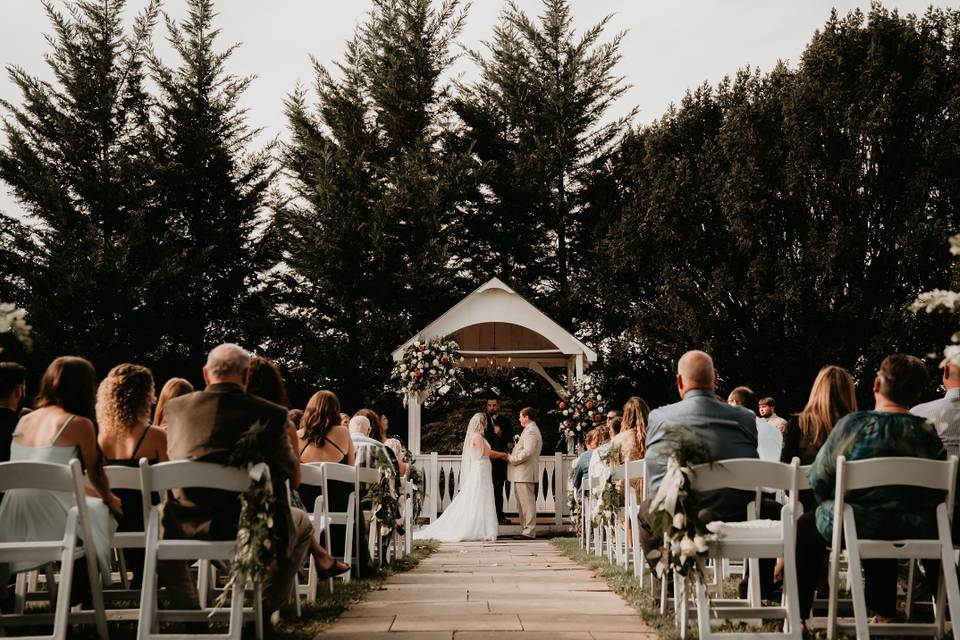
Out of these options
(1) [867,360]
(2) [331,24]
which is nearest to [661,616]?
(1) [867,360]

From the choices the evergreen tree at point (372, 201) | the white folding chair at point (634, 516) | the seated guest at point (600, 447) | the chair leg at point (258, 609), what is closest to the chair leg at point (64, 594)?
the chair leg at point (258, 609)

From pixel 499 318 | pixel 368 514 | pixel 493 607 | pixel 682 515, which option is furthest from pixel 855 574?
pixel 499 318

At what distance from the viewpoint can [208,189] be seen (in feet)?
88.4

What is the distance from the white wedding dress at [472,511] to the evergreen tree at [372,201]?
10.0 metres

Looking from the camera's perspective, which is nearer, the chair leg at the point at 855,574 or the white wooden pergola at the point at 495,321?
the chair leg at the point at 855,574

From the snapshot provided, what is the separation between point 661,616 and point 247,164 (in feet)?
74.9

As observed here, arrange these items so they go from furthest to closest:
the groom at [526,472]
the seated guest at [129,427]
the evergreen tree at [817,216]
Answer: the evergreen tree at [817,216] → the groom at [526,472] → the seated guest at [129,427]

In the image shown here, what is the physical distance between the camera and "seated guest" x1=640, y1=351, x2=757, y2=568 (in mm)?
5988

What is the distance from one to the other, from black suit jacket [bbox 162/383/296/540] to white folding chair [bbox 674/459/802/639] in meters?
2.02

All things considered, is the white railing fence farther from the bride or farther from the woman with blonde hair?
the woman with blonde hair

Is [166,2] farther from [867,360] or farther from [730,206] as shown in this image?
[867,360]

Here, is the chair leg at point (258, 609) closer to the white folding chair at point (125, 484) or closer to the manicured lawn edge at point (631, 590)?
the white folding chair at point (125, 484)

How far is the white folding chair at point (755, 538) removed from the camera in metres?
5.10

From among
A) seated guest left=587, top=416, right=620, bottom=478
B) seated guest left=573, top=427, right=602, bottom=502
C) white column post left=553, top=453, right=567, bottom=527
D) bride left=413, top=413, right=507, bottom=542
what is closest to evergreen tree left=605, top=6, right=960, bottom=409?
white column post left=553, top=453, right=567, bottom=527
